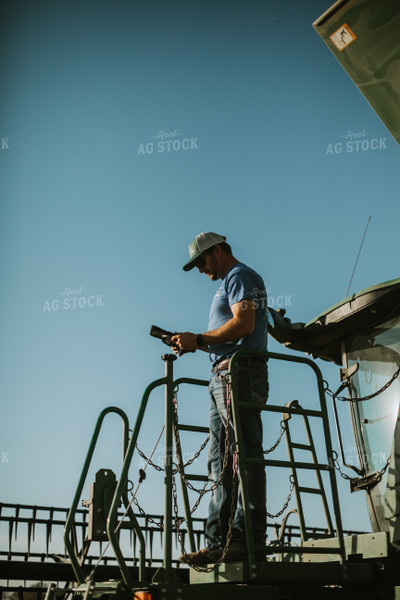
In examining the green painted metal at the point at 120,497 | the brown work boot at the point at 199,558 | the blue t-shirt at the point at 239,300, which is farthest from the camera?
the blue t-shirt at the point at 239,300

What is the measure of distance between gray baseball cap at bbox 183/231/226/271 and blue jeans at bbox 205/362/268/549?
3.03ft

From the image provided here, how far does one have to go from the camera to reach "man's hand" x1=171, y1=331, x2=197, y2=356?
4770mm

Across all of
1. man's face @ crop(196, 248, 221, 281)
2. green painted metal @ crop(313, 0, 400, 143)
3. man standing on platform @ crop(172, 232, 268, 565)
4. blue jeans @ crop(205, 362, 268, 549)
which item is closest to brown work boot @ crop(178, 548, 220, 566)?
man standing on platform @ crop(172, 232, 268, 565)

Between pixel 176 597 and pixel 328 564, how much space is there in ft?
3.68

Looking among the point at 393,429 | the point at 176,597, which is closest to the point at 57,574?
the point at 176,597

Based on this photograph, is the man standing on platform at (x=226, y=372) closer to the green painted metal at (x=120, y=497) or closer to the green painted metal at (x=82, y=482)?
the green painted metal at (x=120, y=497)

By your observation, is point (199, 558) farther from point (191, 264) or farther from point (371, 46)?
point (371, 46)

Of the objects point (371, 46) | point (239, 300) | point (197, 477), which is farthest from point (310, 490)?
point (371, 46)

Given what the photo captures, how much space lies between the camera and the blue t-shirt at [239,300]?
486 centimetres

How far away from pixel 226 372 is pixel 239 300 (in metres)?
0.52

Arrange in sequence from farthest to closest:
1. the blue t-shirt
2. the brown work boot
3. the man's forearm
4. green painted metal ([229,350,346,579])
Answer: the blue t-shirt < the man's forearm < the brown work boot < green painted metal ([229,350,346,579])

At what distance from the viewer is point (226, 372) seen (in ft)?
15.8

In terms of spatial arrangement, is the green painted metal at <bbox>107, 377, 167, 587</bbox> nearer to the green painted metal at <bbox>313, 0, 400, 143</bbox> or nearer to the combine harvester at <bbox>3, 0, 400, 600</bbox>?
the combine harvester at <bbox>3, 0, 400, 600</bbox>

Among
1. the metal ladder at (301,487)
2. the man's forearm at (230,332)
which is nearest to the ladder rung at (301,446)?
the metal ladder at (301,487)
